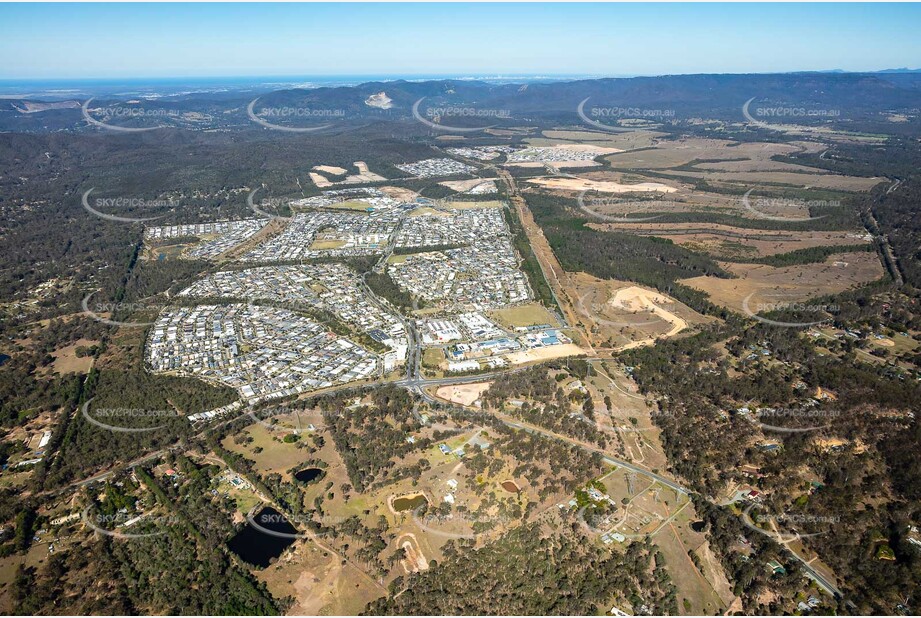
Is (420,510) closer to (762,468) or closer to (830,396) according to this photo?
(762,468)

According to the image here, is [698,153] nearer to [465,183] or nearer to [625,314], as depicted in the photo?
[465,183]

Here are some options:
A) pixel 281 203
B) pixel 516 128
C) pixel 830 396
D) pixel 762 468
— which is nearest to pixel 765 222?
pixel 830 396

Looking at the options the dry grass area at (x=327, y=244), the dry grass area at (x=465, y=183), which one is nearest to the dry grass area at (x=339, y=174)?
the dry grass area at (x=465, y=183)

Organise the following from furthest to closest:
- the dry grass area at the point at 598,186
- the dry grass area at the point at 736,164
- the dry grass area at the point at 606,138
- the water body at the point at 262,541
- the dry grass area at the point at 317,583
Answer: the dry grass area at the point at 606,138, the dry grass area at the point at 736,164, the dry grass area at the point at 598,186, the water body at the point at 262,541, the dry grass area at the point at 317,583

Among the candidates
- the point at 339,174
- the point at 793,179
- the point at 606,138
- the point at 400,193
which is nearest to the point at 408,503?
the point at 400,193

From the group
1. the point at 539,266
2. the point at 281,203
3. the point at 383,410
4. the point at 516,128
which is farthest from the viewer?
the point at 516,128

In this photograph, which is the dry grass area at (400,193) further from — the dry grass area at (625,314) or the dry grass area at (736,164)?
the dry grass area at (736,164)
